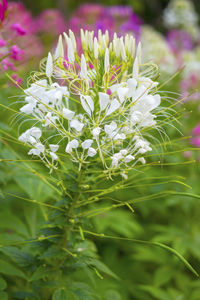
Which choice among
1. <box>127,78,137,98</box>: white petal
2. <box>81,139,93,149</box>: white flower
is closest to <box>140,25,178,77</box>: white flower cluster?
<box>127,78,137,98</box>: white petal

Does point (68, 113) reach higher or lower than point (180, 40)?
lower

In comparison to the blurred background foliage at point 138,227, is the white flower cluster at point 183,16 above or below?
above

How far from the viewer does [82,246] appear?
1.51m

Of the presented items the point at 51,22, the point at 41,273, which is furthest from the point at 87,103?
the point at 51,22

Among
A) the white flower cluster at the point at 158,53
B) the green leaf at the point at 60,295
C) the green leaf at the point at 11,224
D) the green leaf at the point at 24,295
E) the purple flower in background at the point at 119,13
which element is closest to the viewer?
the green leaf at the point at 60,295

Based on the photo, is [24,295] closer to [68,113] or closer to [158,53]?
[68,113]

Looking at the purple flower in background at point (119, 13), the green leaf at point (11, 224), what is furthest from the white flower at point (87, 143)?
the purple flower in background at point (119, 13)

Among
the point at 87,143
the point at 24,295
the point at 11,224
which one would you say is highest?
the point at 87,143

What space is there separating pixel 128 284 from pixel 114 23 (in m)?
4.33

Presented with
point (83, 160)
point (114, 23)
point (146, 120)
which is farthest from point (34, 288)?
point (114, 23)

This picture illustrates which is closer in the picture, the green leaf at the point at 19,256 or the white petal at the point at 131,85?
the white petal at the point at 131,85

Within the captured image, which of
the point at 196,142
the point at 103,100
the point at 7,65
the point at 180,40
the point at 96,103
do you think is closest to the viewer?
the point at 103,100

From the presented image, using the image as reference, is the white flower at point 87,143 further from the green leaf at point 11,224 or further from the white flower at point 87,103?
the green leaf at point 11,224

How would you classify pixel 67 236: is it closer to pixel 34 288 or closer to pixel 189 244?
pixel 34 288
